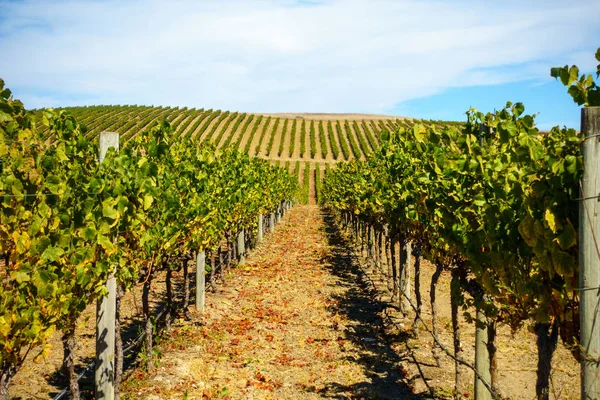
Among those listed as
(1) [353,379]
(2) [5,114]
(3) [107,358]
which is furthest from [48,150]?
(1) [353,379]

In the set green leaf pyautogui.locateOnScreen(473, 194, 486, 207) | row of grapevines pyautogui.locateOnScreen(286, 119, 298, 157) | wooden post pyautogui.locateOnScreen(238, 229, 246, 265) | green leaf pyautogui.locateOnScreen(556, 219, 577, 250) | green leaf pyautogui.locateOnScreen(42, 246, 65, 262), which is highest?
row of grapevines pyautogui.locateOnScreen(286, 119, 298, 157)

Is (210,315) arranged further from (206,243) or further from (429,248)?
(429,248)

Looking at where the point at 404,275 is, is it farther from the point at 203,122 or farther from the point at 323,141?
the point at 203,122

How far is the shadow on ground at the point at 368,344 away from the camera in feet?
21.8

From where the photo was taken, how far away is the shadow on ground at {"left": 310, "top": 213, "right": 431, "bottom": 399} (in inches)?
261

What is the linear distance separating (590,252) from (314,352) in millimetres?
6274

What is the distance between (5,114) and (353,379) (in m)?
5.50

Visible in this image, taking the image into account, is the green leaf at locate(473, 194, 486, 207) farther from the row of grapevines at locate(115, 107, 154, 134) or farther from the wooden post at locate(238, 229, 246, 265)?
the row of grapevines at locate(115, 107, 154, 134)

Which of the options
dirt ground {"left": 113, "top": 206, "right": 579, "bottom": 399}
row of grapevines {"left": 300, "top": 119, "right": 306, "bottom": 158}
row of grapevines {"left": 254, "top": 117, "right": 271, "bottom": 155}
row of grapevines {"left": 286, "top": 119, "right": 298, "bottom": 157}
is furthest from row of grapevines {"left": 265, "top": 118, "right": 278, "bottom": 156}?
dirt ground {"left": 113, "top": 206, "right": 579, "bottom": 399}

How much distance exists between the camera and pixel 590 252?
246cm

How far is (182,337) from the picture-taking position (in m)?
8.50

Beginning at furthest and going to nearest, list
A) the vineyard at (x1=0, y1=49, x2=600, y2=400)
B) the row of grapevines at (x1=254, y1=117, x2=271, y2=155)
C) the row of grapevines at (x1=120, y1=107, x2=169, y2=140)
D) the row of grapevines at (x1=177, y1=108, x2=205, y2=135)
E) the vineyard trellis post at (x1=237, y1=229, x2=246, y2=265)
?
1. the row of grapevines at (x1=177, y1=108, x2=205, y2=135)
2. the row of grapevines at (x1=254, y1=117, x2=271, y2=155)
3. the row of grapevines at (x1=120, y1=107, x2=169, y2=140)
4. the vineyard trellis post at (x1=237, y1=229, x2=246, y2=265)
5. the vineyard at (x1=0, y1=49, x2=600, y2=400)

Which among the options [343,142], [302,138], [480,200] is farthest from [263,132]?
[480,200]

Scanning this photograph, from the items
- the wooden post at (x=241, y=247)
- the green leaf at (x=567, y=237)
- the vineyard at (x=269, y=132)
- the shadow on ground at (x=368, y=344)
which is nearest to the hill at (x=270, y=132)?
the vineyard at (x=269, y=132)
